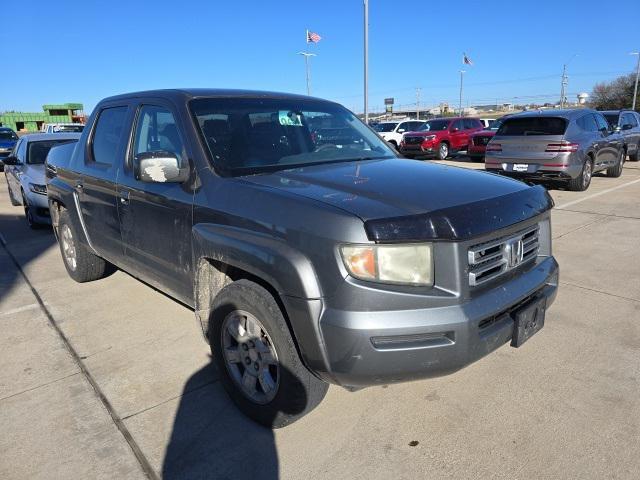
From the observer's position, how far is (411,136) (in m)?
18.4

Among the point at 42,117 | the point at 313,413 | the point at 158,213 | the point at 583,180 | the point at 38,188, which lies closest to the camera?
the point at 313,413

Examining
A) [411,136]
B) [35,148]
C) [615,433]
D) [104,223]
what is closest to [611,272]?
[615,433]

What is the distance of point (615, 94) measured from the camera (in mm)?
53438

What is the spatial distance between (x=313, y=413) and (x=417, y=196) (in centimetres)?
138

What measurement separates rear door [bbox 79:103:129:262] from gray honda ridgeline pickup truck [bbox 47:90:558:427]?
49 millimetres

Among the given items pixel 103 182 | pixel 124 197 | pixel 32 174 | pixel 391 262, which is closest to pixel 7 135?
pixel 32 174

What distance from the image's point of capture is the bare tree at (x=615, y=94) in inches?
1998

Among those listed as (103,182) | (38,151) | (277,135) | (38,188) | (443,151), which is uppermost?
(277,135)

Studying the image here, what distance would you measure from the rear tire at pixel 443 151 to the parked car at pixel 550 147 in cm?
773

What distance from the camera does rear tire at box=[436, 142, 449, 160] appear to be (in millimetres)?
18467

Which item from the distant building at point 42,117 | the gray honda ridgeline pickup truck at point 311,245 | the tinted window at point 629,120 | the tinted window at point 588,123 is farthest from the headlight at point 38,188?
the distant building at point 42,117

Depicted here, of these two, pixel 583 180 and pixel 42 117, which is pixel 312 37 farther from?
pixel 42 117

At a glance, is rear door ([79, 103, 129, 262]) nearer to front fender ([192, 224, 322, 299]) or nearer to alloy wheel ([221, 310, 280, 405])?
front fender ([192, 224, 322, 299])

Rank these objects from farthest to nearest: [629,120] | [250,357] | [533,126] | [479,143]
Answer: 1. [479,143]
2. [629,120]
3. [533,126]
4. [250,357]
